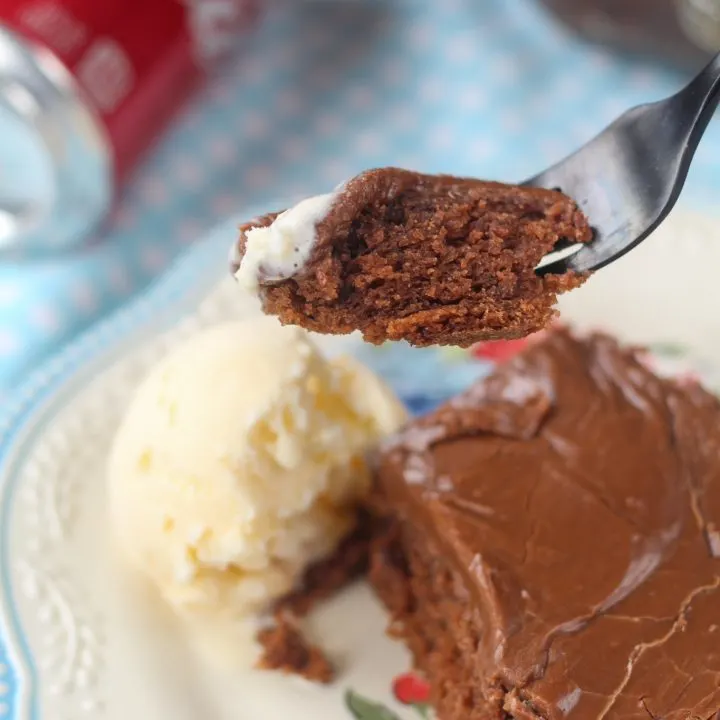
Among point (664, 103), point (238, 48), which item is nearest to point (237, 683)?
point (664, 103)

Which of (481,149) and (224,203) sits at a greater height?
(224,203)

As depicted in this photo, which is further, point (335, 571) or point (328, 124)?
point (328, 124)

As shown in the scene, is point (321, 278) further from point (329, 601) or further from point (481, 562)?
point (329, 601)

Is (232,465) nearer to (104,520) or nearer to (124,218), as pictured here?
(104,520)

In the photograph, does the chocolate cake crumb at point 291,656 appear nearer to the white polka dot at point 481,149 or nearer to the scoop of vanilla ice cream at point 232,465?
the scoop of vanilla ice cream at point 232,465

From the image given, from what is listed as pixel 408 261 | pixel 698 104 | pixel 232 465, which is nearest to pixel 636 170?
pixel 698 104

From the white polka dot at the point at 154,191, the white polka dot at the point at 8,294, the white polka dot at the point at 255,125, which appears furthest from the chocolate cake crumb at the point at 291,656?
the white polka dot at the point at 255,125
